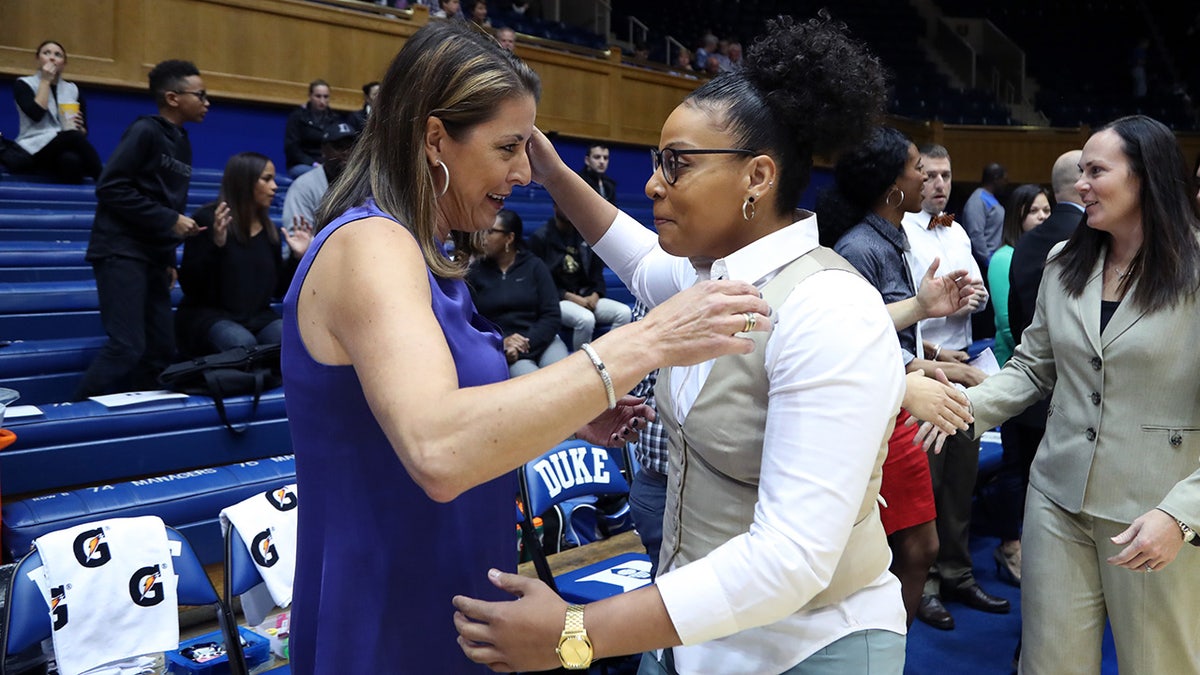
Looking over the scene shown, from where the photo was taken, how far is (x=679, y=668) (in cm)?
139

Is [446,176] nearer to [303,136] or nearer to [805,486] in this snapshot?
[805,486]

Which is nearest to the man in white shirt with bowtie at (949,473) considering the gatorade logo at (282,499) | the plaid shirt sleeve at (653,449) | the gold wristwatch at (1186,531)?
the plaid shirt sleeve at (653,449)

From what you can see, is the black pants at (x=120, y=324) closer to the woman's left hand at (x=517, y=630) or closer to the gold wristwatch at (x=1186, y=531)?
the woman's left hand at (x=517, y=630)

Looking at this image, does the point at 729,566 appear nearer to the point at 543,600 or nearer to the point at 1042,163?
the point at 543,600

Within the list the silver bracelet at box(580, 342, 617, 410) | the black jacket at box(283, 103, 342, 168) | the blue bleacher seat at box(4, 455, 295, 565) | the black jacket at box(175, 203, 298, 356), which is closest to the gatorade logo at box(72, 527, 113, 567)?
the blue bleacher seat at box(4, 455, 295, 565)

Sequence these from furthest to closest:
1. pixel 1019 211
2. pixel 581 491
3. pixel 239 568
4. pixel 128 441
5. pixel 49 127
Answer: pixel 49 127
pixel 1019 211
pixel 128 441
pixel 581 491
pixel 239 568

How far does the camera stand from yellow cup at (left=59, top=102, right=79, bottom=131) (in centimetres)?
727

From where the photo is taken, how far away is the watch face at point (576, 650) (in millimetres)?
1160

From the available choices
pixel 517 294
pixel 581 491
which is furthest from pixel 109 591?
pixel 517 294

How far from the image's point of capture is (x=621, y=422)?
168 centimetres

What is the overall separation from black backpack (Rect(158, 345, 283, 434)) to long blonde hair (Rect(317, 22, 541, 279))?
3553 millimetres

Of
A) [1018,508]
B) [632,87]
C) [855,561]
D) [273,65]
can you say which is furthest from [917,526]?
[632,87]

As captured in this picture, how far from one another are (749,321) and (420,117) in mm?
521

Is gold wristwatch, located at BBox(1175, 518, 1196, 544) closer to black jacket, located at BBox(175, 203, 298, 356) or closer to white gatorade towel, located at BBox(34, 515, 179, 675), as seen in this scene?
white gatorade towel, located at BBox(34, 515, 179, 675)
